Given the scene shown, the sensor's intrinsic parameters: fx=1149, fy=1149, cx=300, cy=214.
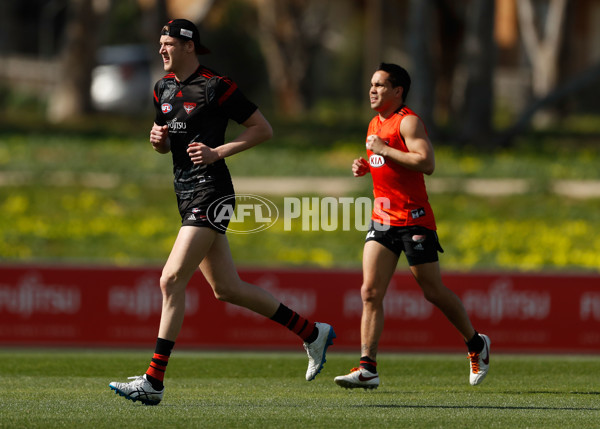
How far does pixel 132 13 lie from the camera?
47438 mm

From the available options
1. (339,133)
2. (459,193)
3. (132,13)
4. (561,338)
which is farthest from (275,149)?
(132,13)

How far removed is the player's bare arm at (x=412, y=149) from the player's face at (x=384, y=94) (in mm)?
194

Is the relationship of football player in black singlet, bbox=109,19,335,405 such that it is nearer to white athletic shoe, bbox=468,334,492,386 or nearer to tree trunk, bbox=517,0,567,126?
white athletic shoe, bbox=468,334,492,386

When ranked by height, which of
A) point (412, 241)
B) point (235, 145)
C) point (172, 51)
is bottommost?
point (412, 241)

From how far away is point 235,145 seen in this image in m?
7.17

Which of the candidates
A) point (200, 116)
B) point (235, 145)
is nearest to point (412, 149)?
point (235, 145)

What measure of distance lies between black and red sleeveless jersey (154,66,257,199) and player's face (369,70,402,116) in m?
0.98

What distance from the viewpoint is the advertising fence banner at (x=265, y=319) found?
43.5ft

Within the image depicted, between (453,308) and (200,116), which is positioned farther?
(453,308)

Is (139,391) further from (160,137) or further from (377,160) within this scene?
(377,160)

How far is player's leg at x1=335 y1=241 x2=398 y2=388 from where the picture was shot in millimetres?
7965

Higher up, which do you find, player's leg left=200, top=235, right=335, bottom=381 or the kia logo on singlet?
the kia logo on singlet

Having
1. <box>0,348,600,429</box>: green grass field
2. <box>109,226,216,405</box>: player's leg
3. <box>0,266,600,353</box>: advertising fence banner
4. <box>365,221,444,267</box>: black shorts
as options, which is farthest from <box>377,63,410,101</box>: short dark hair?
<box>0,266,600,353</box>: advertising fence banner

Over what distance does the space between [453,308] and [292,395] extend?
131 cm
